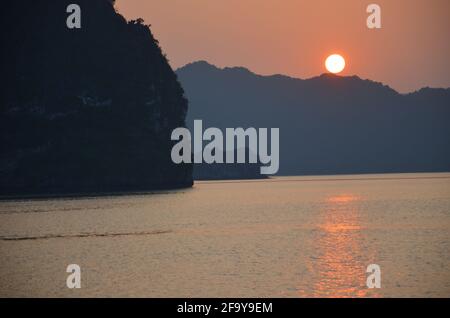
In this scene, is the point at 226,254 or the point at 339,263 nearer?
the point at 339,263

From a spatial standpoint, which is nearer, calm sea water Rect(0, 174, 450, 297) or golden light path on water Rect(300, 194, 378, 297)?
golden light path on water Rect(300, 194, 378, 297)

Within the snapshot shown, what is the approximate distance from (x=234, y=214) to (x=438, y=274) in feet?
253

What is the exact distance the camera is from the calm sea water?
150 feet

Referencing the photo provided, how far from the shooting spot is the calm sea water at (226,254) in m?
45.7

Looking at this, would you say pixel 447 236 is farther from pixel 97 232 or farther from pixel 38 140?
pixel 38 140

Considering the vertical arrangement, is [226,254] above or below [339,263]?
below

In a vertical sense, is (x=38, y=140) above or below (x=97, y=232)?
above

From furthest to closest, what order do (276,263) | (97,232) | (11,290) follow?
(97,232) → (276,263) → (11,290)

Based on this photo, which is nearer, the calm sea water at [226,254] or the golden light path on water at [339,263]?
the golden light path on water at [339,263]

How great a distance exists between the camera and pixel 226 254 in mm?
63469
